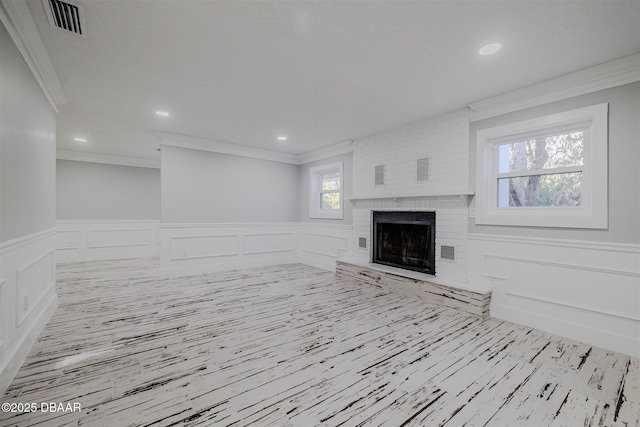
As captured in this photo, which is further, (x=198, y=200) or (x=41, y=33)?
(x=198, y=200)

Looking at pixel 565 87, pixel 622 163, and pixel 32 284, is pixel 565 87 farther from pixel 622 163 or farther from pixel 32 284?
pixel 32 284

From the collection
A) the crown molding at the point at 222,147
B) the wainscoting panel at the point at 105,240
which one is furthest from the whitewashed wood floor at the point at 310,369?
the wainscoting panel at the point at 105,240

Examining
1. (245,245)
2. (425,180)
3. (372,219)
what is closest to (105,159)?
(245,245)

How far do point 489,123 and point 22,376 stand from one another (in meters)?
5.05

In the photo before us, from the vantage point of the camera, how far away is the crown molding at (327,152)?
542 cm

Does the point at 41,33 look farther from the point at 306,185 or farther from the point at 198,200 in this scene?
the point at 306,185

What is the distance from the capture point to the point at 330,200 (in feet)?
20.4

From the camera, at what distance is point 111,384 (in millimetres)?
1941

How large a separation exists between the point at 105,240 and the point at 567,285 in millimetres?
9010

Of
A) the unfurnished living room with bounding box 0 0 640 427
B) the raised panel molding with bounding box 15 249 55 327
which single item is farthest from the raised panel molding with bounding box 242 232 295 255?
the raised panel molding with bounding box 15 249 55 327

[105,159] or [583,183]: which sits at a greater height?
[105,159]

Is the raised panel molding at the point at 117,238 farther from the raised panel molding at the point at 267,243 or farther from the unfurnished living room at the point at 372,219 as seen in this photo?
the raised panel molding at the point at 267,243

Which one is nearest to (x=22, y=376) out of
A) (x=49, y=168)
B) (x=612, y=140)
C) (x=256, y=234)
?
(x=49, y=168)

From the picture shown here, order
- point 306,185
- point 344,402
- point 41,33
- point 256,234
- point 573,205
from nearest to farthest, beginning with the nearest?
point 344,402 < point 41,33 < point 573,205 < point 256,234 < point 306,185
